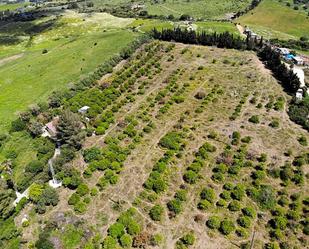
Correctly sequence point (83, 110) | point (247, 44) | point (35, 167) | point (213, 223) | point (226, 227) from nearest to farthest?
point (226, 227), point (213, 223), point (35, 167), point (83, 110), point (247, 44)

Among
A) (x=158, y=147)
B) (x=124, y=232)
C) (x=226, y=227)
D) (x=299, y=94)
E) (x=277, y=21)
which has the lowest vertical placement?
(x=277, y=21)

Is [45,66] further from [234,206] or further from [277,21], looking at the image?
[277,21]

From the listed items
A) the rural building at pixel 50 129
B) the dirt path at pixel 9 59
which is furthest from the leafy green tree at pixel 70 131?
the dirt path at pixel 9 59

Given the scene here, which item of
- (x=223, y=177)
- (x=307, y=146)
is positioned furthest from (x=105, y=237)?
(x=307, y=146)

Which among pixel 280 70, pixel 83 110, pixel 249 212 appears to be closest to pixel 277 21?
pixel 280 70

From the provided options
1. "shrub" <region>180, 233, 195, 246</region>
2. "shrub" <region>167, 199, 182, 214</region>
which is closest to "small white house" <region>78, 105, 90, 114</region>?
"shrub" <region>167, 199, 182, 214</region>

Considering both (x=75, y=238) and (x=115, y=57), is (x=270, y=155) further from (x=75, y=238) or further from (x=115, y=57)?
(x=115, y=57)
